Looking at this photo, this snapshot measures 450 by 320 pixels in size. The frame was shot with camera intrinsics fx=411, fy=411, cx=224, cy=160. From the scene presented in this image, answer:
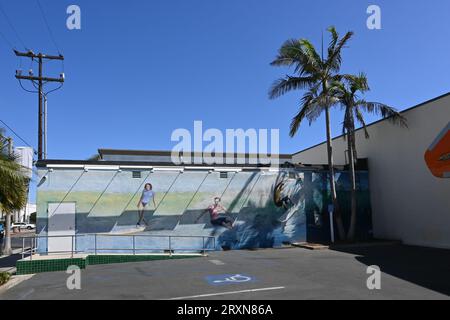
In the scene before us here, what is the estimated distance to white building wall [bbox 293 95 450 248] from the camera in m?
19.2

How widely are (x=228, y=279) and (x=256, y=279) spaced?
782 mm

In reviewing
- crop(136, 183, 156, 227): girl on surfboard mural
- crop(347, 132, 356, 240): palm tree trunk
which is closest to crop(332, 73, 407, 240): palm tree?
crop(347, 132, 356, 240): palm tree trunk

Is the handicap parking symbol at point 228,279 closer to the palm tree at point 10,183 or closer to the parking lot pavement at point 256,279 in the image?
the parking lot pavement at point 256,279

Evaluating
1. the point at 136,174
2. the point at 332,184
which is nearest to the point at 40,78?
the point at 136,174

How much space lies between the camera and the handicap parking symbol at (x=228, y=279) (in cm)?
1101

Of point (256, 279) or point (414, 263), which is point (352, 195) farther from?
point (256, 279)

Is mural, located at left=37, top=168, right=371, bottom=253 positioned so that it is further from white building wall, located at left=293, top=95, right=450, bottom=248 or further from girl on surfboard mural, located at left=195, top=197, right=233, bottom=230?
white building wall, located at left=293, top=95, right=450, bottom=248

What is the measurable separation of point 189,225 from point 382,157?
11.5 meters

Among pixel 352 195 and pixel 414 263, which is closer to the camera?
pixel 414 263

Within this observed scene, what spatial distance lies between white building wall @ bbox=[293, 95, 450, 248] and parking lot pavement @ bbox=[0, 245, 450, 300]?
12.3ft

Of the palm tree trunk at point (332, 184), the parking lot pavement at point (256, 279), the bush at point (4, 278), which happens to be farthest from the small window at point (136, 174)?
the palm tree trunk at point (332, 184)

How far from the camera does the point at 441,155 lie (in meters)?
16.8

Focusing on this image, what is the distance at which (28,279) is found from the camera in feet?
40.3

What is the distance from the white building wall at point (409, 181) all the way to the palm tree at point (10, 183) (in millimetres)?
17239
